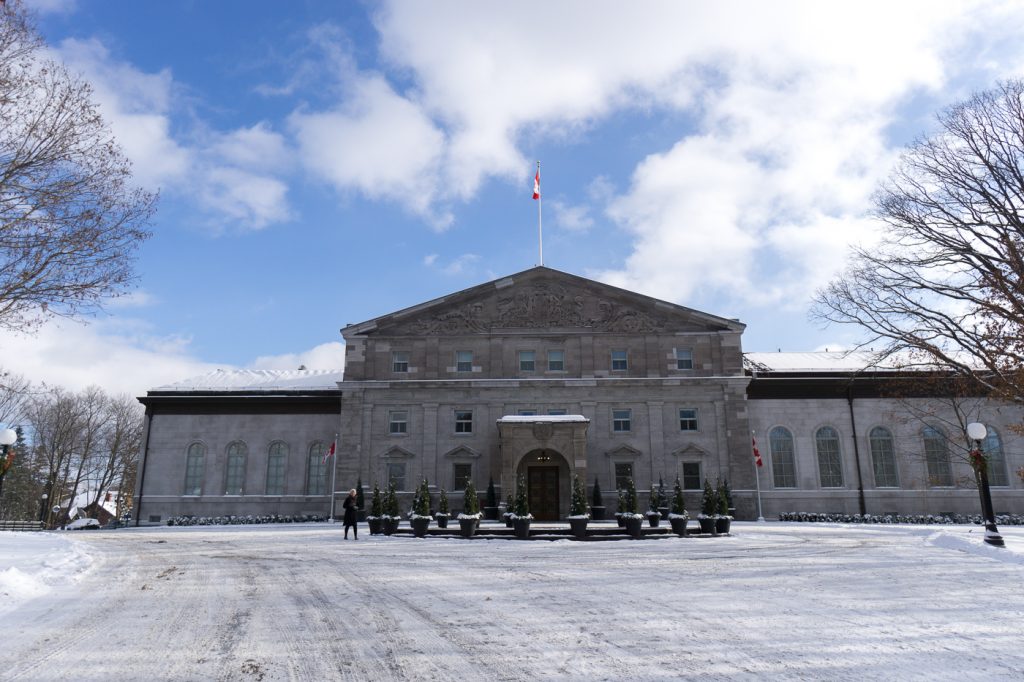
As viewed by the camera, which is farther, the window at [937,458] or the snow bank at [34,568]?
the window at [937,458]

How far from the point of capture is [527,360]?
131 feet

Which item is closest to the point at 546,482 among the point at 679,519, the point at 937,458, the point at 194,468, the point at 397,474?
the point at 397,474

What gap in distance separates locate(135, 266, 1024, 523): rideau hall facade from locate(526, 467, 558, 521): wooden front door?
0.11m

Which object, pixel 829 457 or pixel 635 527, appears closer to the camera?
pixel 635 527

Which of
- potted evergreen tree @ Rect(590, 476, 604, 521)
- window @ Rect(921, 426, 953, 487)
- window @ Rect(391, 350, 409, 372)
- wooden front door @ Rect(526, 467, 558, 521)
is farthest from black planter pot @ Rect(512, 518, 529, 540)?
window @ Rect(921, 426, 953, 487)

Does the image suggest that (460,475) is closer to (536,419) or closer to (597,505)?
(536,419)

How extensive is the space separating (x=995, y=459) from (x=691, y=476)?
19.1 meters

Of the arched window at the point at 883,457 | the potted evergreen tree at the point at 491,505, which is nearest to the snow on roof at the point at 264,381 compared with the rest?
the potted evergreen tree at the point at 491,505

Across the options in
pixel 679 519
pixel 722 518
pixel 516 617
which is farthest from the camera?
pixel 722 518

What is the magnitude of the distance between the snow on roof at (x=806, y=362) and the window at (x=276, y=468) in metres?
30.3

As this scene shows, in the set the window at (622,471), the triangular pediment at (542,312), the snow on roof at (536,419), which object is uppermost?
the triangular pediment at (542,312)

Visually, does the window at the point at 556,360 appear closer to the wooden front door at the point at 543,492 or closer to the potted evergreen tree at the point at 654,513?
the wooden front door at the point at 543,492

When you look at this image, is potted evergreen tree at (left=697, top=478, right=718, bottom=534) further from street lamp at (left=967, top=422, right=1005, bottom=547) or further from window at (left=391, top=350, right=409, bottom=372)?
window at (left=391, top=350, right=409, bottom=372)

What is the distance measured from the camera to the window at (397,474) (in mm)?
38500
